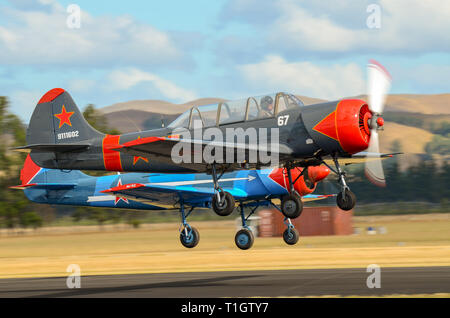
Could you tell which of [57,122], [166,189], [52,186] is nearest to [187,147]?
[57,122]

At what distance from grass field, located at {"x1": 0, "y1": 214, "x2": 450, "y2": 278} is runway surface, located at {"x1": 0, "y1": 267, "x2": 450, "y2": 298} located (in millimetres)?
2478

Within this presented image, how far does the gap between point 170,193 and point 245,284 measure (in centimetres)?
879

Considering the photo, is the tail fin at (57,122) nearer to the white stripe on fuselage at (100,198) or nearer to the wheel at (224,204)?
the wheel at (224,204)

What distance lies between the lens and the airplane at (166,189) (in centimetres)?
2572

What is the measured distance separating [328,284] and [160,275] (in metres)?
7.61

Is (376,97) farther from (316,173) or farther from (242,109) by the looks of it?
(316,173)

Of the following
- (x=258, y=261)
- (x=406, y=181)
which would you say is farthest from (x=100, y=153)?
(x=406, y=181)

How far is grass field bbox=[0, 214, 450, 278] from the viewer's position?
25.4 meters

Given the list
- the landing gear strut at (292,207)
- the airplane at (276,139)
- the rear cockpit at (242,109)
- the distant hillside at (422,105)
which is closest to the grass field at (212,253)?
the landing gear strut at (292,207)

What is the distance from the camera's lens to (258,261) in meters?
26.9

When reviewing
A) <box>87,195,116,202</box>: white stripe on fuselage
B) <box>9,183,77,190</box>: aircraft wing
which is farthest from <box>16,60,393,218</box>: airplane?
<box>9,183,77,190</box>: aircraft wing

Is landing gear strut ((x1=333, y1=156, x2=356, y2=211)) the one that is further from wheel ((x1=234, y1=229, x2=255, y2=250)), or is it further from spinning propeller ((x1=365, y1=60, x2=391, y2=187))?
wheel ((x1=234, y1=229, x2=255, y2=250))
